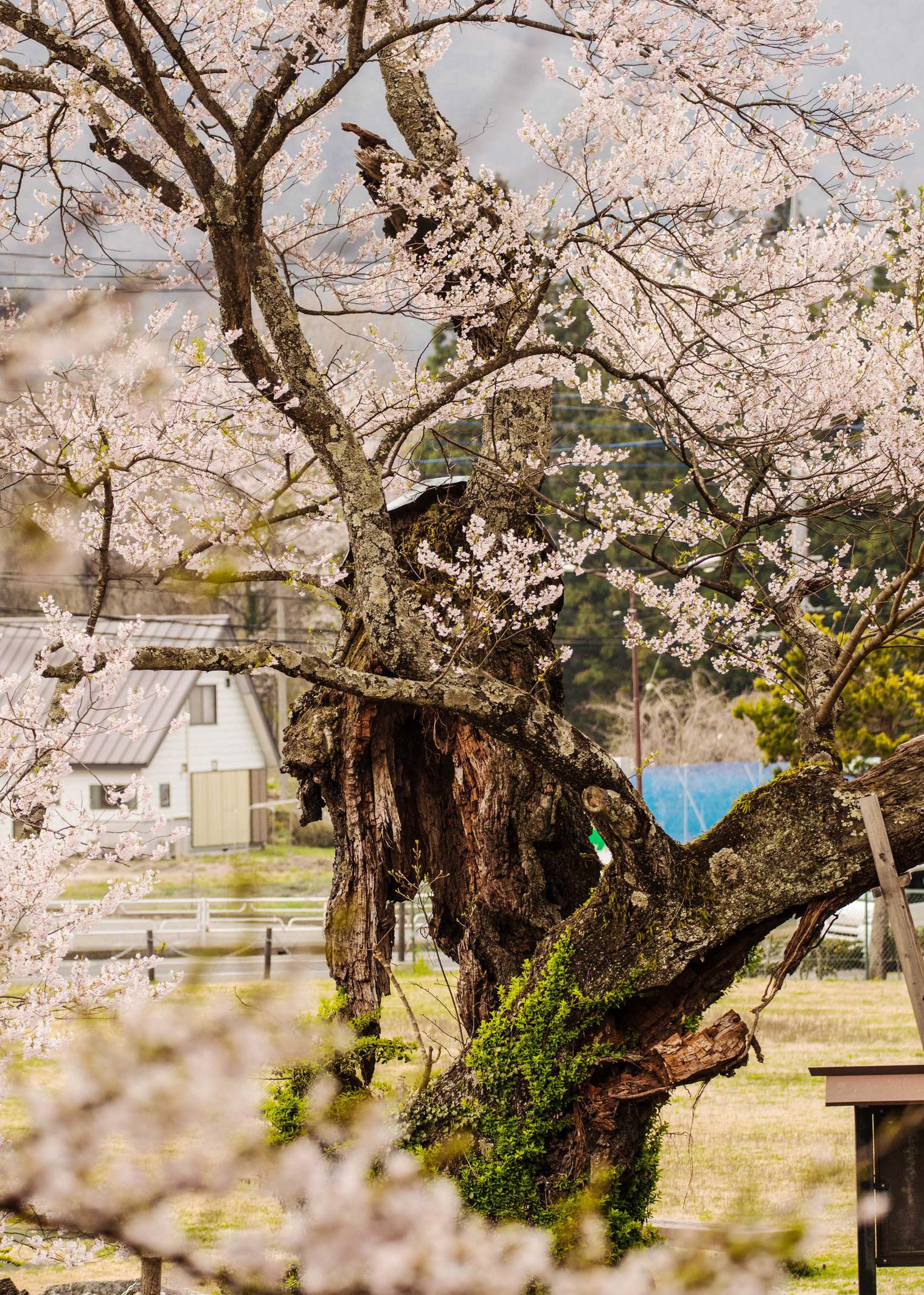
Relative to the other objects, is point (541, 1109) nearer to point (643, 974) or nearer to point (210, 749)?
point (643, 974)

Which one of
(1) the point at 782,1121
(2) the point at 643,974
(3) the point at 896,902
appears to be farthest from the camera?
(1) the point at 782,1121

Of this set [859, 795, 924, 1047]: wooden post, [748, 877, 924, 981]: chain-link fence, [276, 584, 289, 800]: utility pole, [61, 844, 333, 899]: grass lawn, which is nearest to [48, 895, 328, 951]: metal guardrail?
[61, 844, 333, 899]: grass lawn

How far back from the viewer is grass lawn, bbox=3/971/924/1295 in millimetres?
5426

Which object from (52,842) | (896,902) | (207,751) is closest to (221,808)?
(207,751)

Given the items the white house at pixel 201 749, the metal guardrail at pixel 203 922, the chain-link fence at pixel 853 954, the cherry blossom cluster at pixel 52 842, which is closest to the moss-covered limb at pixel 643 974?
the cherry blossom cluster at pixel 52 842

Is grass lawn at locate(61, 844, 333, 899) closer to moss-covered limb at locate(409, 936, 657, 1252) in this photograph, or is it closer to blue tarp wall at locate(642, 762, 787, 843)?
blue tarp wall at locate(642, 762, 787, 843)

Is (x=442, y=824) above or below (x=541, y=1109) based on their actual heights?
above

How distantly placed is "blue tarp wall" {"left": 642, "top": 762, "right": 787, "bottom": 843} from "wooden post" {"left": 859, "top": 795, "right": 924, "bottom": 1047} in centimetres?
1704

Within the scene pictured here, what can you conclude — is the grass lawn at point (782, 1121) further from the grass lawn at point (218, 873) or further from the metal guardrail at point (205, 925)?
the grass lawn at point (218, 873)

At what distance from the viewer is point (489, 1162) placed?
4.73 meters

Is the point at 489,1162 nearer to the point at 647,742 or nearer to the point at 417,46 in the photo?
the point at 417,46

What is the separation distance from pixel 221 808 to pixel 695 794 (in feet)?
32.8

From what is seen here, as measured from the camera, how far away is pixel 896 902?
4270 millimetres

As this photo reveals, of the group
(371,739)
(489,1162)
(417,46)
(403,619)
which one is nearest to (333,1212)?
(403,619)
